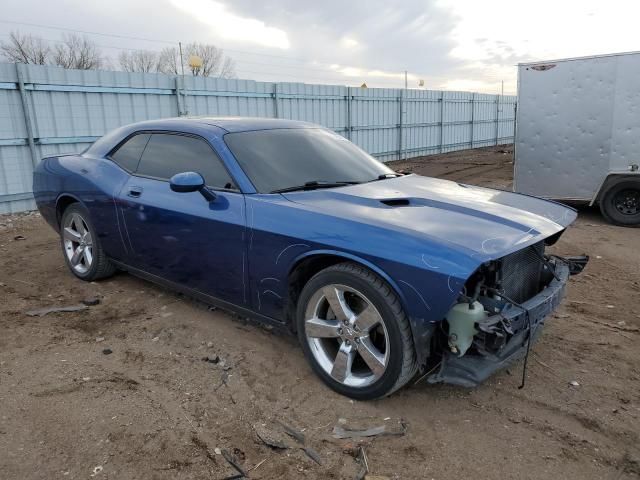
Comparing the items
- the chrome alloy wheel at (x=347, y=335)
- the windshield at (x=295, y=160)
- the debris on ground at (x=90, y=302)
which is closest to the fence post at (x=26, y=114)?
the debris on ground at (x=90, y=302)

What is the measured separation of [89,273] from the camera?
511 centimetres

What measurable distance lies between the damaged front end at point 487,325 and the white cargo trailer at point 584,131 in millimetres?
6004

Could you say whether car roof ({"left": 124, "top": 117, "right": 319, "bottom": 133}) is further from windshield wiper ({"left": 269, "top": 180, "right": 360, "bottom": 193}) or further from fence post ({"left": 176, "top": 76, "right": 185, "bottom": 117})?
fence post ({"left": 176, "top": 76, "right": 185, "bottom": 117})

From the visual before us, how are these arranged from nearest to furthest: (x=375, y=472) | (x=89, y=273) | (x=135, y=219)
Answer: (x=375, y=472) → (x=135, y=219) → (x=89, y=273)

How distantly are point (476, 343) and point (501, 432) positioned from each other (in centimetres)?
52

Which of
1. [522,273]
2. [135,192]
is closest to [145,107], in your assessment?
[135,192]

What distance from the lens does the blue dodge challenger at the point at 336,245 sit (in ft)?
8.88

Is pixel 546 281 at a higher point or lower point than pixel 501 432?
higher

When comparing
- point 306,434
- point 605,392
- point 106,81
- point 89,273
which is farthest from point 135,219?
point 106,81

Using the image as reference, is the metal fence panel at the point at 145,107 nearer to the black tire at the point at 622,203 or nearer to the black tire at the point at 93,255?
the black tire at the point at 93,255

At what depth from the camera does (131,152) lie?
4605mm

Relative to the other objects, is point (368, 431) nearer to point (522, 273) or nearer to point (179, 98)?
point (522, 273)

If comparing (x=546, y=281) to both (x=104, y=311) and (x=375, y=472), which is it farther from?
(x=104, y=311)

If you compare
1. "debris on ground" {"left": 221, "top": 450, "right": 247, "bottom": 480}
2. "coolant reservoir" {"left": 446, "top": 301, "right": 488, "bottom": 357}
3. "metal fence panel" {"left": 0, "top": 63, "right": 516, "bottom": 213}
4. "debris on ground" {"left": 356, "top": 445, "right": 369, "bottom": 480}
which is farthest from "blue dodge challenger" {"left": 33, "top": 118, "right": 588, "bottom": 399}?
"metal fence panel" {"left": 0, "top": 63, "right": 516, "bottom": 213}
